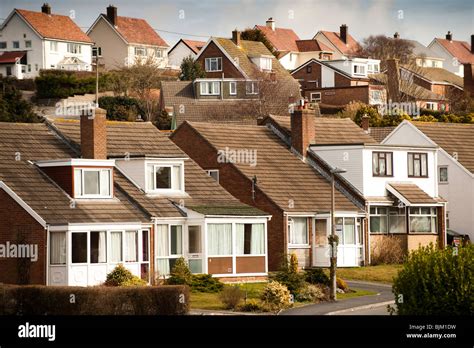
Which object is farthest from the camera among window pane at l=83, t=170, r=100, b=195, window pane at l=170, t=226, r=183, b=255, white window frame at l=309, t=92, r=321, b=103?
white window frame at l=309, t=92, r=321, b=103

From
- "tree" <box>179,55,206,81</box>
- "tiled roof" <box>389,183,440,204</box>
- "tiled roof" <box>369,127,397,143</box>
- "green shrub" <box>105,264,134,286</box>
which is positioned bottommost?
Result: "green shrub" <box>105,264,134,286</box>

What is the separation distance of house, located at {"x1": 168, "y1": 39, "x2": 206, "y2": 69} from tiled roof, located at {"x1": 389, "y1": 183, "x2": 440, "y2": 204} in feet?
166

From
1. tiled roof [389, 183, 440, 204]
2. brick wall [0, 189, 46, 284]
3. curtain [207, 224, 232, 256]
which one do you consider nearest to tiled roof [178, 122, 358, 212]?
tiled roof [389, 183, 440, 204]

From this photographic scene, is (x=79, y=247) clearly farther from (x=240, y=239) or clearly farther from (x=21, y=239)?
(x=240, y=239)

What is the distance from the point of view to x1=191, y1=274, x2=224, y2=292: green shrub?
48.5 meters

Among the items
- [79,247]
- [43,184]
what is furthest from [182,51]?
[79,247]

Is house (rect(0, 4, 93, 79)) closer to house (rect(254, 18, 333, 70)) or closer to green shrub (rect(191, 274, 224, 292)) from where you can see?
green shrub (rect(191, 274, 224, 292))

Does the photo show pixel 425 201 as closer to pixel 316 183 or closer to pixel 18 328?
pixel 316 183

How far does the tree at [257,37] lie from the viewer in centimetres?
11719

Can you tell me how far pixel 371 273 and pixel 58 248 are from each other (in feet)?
57.3

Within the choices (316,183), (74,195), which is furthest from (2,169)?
(316,183)

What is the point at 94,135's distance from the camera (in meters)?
51.8

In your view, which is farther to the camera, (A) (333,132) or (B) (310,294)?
(A) (333,132)

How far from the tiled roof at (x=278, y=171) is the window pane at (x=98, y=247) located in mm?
12534
